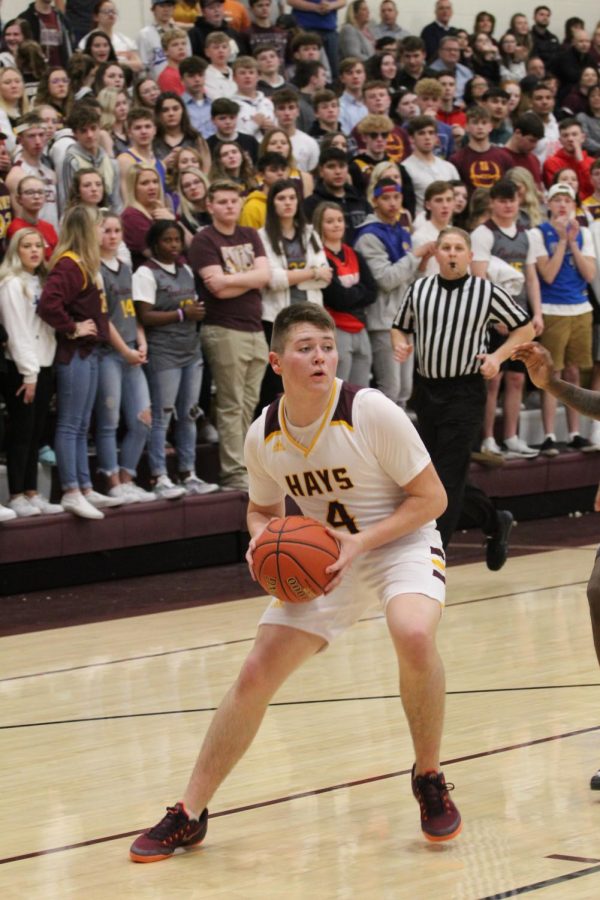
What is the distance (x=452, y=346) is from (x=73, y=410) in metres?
2.55

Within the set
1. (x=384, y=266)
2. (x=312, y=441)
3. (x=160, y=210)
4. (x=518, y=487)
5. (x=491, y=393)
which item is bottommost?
(x=518, y=487)

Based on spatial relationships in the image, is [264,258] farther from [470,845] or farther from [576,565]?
[470,845]

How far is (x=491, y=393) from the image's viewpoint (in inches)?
460

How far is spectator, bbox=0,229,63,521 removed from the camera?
30.0 feet

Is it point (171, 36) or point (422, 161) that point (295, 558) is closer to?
point (422, 161)

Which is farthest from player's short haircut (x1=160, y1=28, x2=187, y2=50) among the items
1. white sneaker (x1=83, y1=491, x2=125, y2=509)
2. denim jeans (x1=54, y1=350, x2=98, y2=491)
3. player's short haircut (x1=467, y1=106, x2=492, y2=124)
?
white sneaker (x1=83, y1=491, x2=125, y2=509)

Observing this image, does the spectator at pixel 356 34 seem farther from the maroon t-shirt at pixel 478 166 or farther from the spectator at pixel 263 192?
the spectator at pixel 263 192

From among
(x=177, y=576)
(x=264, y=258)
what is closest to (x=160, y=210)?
(x=264, y=258)

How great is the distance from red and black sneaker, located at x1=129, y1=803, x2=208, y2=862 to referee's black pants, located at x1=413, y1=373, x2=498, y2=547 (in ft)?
13.4

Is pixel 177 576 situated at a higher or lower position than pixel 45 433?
lower

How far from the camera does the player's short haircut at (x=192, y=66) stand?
1255 centimetres

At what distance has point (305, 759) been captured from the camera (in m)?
5.57

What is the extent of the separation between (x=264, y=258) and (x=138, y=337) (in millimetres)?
1092

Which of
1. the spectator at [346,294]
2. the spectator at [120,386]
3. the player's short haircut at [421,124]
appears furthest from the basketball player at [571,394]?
the player's short haircut at [421,124]
